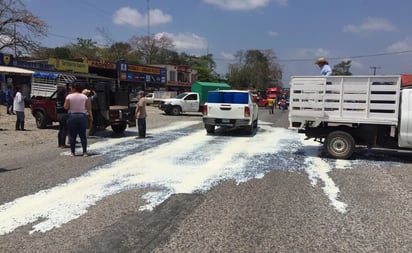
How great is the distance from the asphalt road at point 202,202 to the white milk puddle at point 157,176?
0.02 meters

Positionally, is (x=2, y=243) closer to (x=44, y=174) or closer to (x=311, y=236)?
(x=311, y=236)

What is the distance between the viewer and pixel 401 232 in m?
5.47

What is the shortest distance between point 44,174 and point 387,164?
7.88 meters

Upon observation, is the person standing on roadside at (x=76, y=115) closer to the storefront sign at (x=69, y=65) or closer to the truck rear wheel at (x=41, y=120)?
the truck rear wheel at (x=41, y=120)

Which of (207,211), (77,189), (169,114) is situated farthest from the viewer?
(169,114)

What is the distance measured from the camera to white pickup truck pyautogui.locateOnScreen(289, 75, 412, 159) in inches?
434

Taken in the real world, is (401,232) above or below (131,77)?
below

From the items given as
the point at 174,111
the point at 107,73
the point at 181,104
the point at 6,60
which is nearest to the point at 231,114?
the point at 174,111

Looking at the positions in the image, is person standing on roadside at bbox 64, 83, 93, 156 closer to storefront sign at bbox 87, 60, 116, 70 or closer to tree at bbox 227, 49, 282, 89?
storefront sign at bbox 87, 60, 116, 70

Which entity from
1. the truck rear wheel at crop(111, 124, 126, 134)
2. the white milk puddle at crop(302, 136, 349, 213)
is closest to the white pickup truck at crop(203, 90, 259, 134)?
the truck rear wheel at crop(111, 124, 126, 134)

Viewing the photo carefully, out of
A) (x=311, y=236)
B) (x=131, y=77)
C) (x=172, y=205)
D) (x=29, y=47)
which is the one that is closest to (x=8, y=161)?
(x=172, y=205)

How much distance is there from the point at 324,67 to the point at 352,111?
179cm

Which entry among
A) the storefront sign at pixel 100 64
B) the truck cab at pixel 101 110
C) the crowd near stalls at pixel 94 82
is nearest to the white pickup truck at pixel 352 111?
the truck cab at pixel 101 110

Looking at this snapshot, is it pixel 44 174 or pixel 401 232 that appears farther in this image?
pixel 44 174
